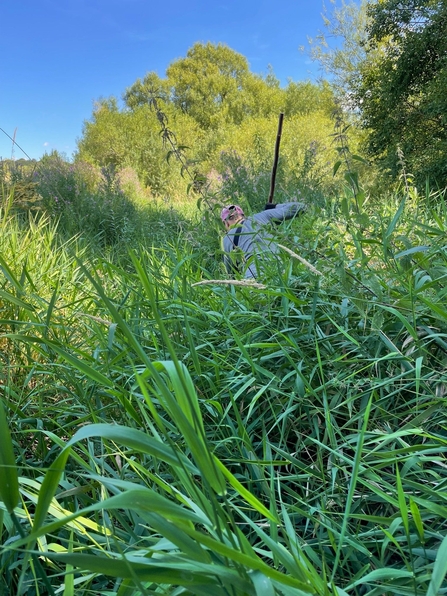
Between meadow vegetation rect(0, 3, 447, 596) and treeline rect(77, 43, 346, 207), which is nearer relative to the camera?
meadow vegetation rect(0, 3, 447, 596)

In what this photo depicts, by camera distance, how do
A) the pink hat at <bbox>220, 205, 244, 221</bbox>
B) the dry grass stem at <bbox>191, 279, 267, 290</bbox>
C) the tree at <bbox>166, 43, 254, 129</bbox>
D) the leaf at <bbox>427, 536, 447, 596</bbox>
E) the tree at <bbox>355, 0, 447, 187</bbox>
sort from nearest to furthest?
the leaf at <bbox>427, 536, 447, 596</bbox> < the dry grass stem at <bbox>191, 279, 267, 290</bbox> < the pink hat at <bbox>220, 205, 244, 221</bbox> < the tree at <bbox>355, 0, 447, 187</bbox> < the tree at <bbox>166, 43, 254, 129</bbox>

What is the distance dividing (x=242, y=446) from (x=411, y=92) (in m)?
7.19

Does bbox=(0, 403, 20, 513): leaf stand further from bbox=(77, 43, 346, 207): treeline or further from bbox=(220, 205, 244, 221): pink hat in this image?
bbox=(77, 43, 346, 207): treeline

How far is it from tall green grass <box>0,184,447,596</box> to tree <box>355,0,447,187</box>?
5277mm

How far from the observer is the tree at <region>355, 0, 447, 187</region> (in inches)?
216

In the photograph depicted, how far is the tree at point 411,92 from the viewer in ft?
18.0

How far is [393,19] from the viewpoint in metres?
6.36

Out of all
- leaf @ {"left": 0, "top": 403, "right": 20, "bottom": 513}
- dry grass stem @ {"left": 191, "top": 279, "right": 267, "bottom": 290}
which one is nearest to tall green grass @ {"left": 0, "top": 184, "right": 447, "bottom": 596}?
leaf @ {"left": 0, "top": 403, "right": 20, "bottom": 513}

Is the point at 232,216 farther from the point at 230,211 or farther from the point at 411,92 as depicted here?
the point at 411,92

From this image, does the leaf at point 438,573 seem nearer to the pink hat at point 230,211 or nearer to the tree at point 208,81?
the pink hat at point 230,211

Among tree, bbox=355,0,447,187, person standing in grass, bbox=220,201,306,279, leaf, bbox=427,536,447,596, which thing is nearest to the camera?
leaf, bbox=427,536,447,596

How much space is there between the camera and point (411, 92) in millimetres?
6133

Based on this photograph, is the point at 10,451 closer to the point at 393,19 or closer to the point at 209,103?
the point at 393,19

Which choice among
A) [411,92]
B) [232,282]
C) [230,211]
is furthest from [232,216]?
[411,92]
